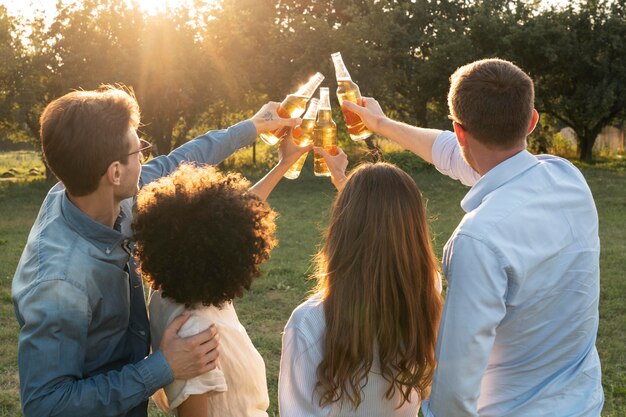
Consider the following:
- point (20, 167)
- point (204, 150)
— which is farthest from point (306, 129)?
point (20, 167)

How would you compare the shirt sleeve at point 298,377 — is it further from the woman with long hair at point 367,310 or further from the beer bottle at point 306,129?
the beer bottle at point 306,129

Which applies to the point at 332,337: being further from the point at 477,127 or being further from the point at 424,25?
the point at 424,25

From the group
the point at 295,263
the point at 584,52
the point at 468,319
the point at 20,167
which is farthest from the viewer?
the point at 20,167

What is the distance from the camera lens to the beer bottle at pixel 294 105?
11.8ft

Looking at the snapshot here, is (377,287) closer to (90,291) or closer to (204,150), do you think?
(90,291)

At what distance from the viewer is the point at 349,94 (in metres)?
3.69

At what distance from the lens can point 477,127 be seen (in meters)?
2.09

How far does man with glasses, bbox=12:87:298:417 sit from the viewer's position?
2.03m

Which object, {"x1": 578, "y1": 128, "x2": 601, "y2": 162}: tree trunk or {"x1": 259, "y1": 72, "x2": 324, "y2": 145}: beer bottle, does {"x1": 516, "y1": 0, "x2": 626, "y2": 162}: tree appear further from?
{"x1": 259, "y1": 72, "x2": 324, "y2": 145}: beer bottle

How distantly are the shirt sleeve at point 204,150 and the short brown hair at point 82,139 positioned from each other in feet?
2.08

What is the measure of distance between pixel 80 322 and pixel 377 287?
0.90m

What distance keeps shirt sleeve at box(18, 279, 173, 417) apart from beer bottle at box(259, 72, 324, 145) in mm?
1778

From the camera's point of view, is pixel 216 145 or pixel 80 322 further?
pixel 216 145

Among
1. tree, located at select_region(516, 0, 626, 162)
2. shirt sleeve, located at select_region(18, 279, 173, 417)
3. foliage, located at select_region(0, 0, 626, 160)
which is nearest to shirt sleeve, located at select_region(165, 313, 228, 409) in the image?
shirt sleeve, located at select_region(18, 279, 173, 417)
